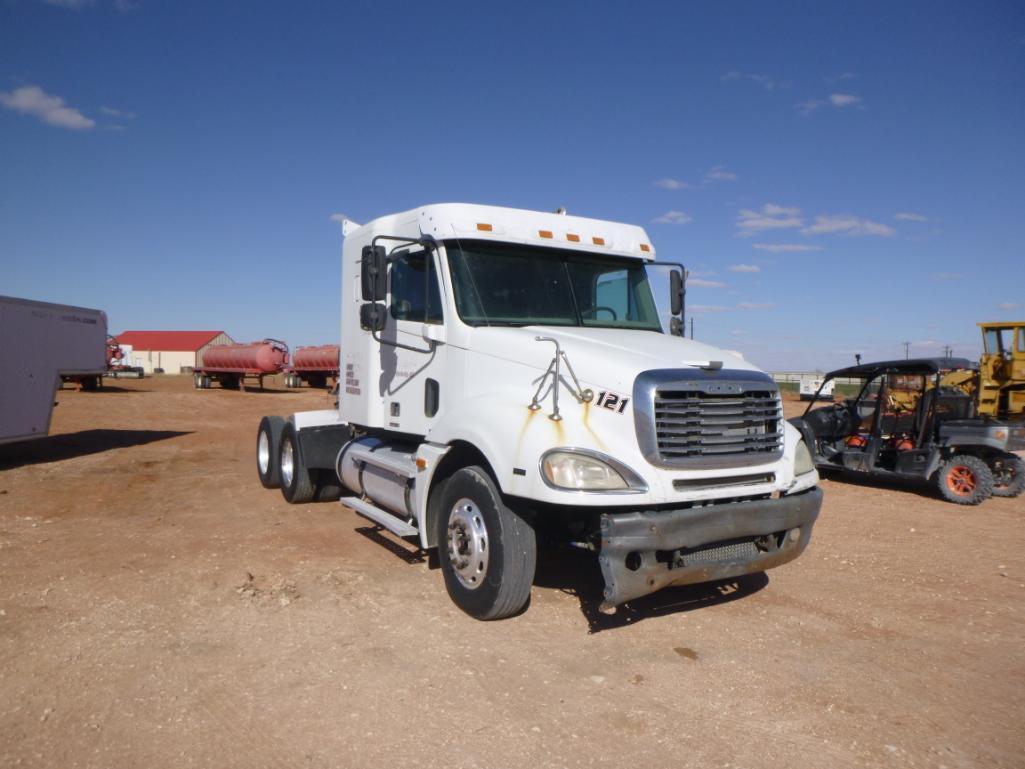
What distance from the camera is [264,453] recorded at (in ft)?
32.5

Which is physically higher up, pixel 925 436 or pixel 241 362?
pixel 241 362

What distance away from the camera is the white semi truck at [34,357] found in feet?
38.9

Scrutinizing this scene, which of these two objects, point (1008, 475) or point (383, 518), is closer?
point (383, 518)

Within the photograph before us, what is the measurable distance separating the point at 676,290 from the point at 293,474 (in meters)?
4.95

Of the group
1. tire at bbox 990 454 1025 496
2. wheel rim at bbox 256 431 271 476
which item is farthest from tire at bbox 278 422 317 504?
tire at bbox 990 454 1025 496

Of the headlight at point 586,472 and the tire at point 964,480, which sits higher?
the headlight at point 586,472

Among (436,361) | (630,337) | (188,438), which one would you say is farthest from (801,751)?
(188,438)

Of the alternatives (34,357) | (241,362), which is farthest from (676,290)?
(241,362)

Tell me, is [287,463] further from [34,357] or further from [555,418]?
[34,357]

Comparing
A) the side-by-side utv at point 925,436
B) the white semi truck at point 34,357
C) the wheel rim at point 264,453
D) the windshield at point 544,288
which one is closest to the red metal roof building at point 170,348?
the white semi truck at point 34,357

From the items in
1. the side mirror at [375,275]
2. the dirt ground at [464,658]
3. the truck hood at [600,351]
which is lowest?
the dirt ground at [464,658]

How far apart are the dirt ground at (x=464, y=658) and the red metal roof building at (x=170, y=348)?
76.7 m

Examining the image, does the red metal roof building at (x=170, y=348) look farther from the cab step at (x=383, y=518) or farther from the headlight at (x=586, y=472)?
the headlight at (x=586, y=472)

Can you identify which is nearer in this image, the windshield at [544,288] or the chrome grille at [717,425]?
the chrome grille at [717,425]
